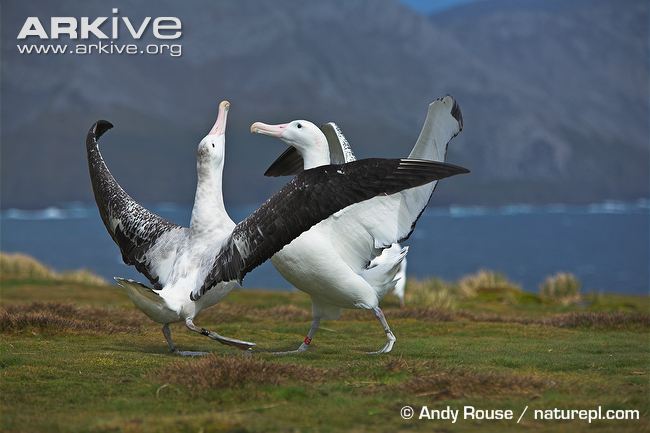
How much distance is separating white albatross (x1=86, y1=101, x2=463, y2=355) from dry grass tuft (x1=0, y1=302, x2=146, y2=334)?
62.1 inches

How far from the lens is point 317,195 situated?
28.1 feet

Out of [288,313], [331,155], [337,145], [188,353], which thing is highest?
[337,145]

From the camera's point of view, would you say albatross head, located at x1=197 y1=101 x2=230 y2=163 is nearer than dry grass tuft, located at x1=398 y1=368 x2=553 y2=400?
No

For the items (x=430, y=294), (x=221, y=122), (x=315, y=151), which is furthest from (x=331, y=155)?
(x=430, y=294)

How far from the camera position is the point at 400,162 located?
8578 millimetres

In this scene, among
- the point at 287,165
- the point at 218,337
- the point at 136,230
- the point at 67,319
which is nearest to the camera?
the point at 218,337

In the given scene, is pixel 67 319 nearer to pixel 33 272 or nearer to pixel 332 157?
pixel 332 157

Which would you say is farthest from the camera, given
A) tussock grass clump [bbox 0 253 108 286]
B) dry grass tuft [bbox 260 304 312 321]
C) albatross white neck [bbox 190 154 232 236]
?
tussock grass clump [bbox 0 253 108 286]

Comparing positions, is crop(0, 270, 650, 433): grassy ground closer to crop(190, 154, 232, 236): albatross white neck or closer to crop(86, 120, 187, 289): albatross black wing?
crop(86, 120, 187, 289): albatross black wing

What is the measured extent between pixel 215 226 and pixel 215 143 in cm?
86

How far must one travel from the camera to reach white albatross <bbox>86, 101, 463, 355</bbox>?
8523mm

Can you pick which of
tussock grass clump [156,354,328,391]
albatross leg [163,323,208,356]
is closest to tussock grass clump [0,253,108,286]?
albatross leg [163,323,208,356]

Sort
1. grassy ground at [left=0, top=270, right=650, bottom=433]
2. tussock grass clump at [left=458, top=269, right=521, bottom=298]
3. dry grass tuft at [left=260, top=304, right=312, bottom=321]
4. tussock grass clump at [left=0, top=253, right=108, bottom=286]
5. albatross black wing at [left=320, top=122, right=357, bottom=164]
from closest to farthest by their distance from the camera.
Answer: grassy ground at [left=0, top=270, right=650, bottom=433]
albatross black wing at [left=320, top=122, right=357, bottom=164]
dry grass tuft at [left=260, top=304, right=312, bottom=321]
tussock grass clump at [left=458, top=269, right=521, bottom=298]
tussock grass clump at [left=0, top=253, right=108, bottom=286]

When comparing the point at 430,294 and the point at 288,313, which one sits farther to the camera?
the point at 430,294
